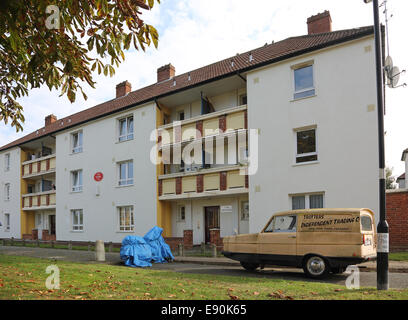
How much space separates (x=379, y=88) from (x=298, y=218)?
4.40 metres

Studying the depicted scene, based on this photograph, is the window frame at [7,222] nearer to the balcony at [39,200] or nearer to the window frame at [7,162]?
the balcony at [39,200]

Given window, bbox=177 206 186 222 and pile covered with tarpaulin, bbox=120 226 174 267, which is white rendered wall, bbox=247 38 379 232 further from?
window, bbox=177 206 186 222

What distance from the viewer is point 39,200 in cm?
3238

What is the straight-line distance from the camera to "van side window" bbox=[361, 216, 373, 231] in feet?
33.8

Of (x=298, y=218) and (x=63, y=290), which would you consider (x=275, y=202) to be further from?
(x=63, y=290)

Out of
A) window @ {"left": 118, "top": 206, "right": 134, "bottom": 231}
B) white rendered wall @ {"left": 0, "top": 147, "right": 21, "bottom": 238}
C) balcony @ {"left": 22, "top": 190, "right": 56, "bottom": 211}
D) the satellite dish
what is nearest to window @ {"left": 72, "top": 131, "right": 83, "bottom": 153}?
balcony @ {"left": 22, "top": 190, "right": 56, "bottom": 211}

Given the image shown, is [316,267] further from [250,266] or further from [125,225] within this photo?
[125,225]

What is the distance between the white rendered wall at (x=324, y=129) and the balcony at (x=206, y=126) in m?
0.95

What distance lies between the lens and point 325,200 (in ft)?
51.5

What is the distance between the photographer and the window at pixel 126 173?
80.5ft

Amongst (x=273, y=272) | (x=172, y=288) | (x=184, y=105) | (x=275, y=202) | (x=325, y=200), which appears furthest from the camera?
(x=184, y=105)

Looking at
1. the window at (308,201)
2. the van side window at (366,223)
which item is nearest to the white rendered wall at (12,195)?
the window at (308,201)

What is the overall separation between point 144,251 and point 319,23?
1492 centimetres
